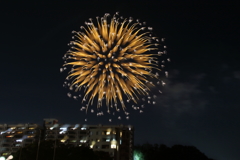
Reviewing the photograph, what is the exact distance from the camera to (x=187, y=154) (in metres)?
91.9

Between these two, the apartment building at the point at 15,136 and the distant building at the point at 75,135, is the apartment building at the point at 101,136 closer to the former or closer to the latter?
the distant building at the point at 75,135

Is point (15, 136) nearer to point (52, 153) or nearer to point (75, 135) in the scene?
point (75, 135)

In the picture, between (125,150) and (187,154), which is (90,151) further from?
(125,150)

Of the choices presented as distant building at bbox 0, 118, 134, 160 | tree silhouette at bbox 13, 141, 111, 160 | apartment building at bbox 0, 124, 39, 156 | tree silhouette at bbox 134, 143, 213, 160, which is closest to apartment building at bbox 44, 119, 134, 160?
distant building at bbox 0, 118, 134, 160

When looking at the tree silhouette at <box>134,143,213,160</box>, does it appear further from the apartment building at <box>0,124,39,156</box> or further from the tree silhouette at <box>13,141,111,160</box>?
the apartment building at <box>0,124,39,156</box>

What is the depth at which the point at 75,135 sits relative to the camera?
124m

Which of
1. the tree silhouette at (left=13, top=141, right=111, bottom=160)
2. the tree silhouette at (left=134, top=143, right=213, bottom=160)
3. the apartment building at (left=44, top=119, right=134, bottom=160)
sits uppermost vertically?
the apartment building at (left=44, top=119, right=134, bottom=160)

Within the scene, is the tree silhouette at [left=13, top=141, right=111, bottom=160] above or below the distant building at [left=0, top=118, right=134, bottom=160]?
below

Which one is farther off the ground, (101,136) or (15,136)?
(15,136)

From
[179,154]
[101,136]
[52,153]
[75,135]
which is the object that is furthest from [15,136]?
[179,154]

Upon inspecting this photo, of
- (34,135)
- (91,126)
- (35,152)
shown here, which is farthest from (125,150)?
(35,152)

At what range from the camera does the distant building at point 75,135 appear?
105m

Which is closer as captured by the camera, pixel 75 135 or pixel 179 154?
pixel 179 154

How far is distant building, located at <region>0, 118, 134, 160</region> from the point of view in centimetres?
10526
